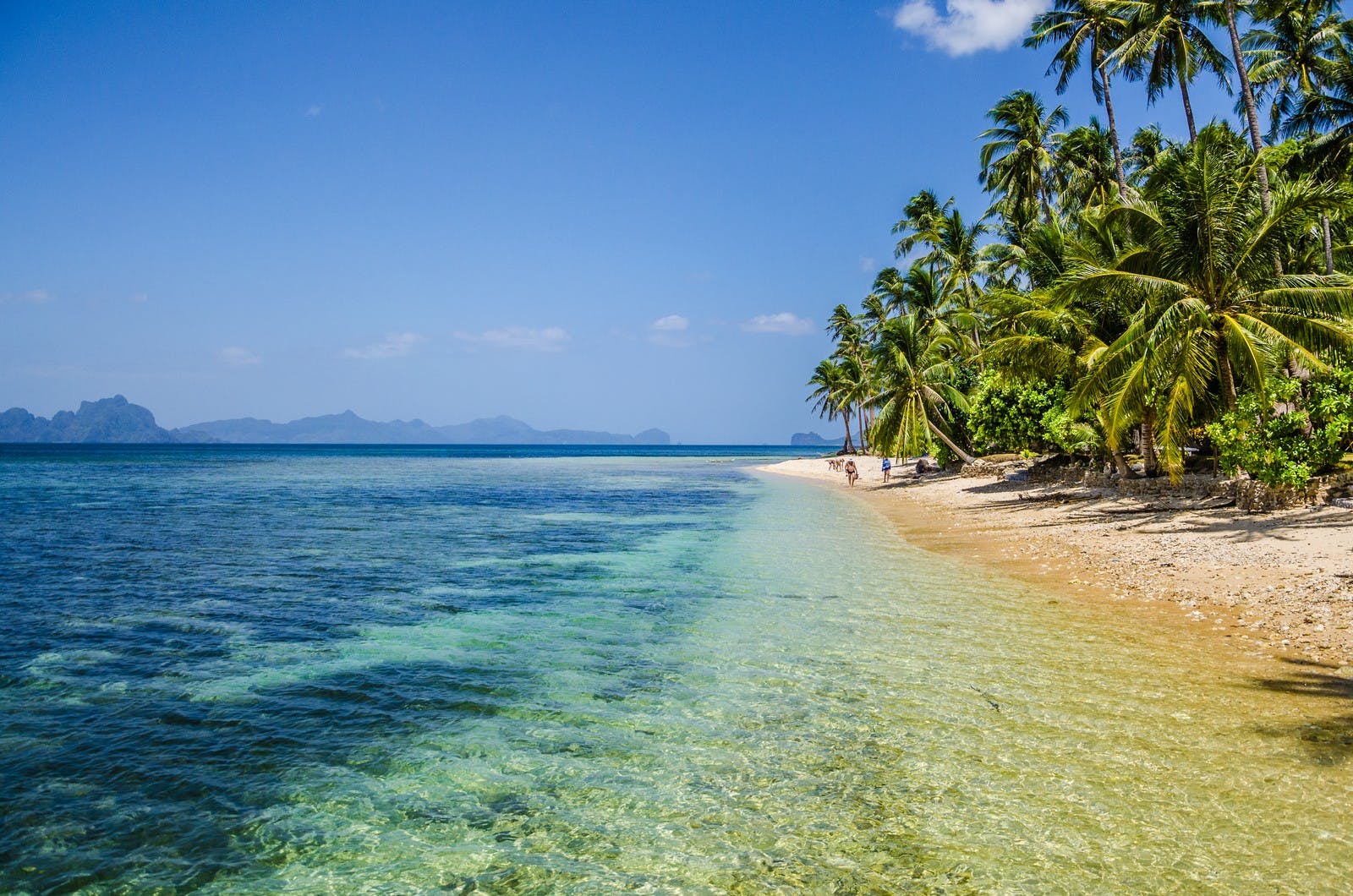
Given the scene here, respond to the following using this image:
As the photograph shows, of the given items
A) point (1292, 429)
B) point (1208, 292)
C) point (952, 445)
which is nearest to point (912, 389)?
point (952, 445)

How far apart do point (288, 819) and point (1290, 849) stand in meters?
6.63

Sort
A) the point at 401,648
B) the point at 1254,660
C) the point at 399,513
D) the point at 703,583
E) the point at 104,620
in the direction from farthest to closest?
1. the point at 399,513
2. the point at 703,583
3. the point at 104,620
4. the point at 401,648
5. the point at 1254,660

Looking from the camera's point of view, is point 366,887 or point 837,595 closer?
point 366,887

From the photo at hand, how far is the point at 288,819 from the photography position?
5211 mm

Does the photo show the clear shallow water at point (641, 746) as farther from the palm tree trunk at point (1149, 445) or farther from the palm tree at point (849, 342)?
the palm tree at point (849, 342)

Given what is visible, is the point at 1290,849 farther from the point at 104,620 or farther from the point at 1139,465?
the point at 1139,465

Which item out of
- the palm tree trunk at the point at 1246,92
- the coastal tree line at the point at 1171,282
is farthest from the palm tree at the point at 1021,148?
the palm tree trunk at the point at 1246,92

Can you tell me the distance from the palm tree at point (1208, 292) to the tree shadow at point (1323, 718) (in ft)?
34.7

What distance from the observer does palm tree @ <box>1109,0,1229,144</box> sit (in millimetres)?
25156

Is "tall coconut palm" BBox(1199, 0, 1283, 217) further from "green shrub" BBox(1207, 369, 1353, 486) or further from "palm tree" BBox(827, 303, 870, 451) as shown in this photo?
"palm tree" BBox(827, 303, 870, 451)

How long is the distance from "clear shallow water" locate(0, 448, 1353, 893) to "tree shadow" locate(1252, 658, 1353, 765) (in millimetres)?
48

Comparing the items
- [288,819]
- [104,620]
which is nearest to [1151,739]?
[288,819]

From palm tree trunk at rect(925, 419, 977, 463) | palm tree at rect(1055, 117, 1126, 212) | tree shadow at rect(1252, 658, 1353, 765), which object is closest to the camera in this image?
tree shadow at rect(1252, 658, 1353, 765)

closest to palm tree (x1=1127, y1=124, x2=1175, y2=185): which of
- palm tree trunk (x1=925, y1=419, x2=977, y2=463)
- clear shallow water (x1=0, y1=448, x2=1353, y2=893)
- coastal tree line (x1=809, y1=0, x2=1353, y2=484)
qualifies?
coastal tree line (x1=809, y1=0, x2=1353, y2=484)
